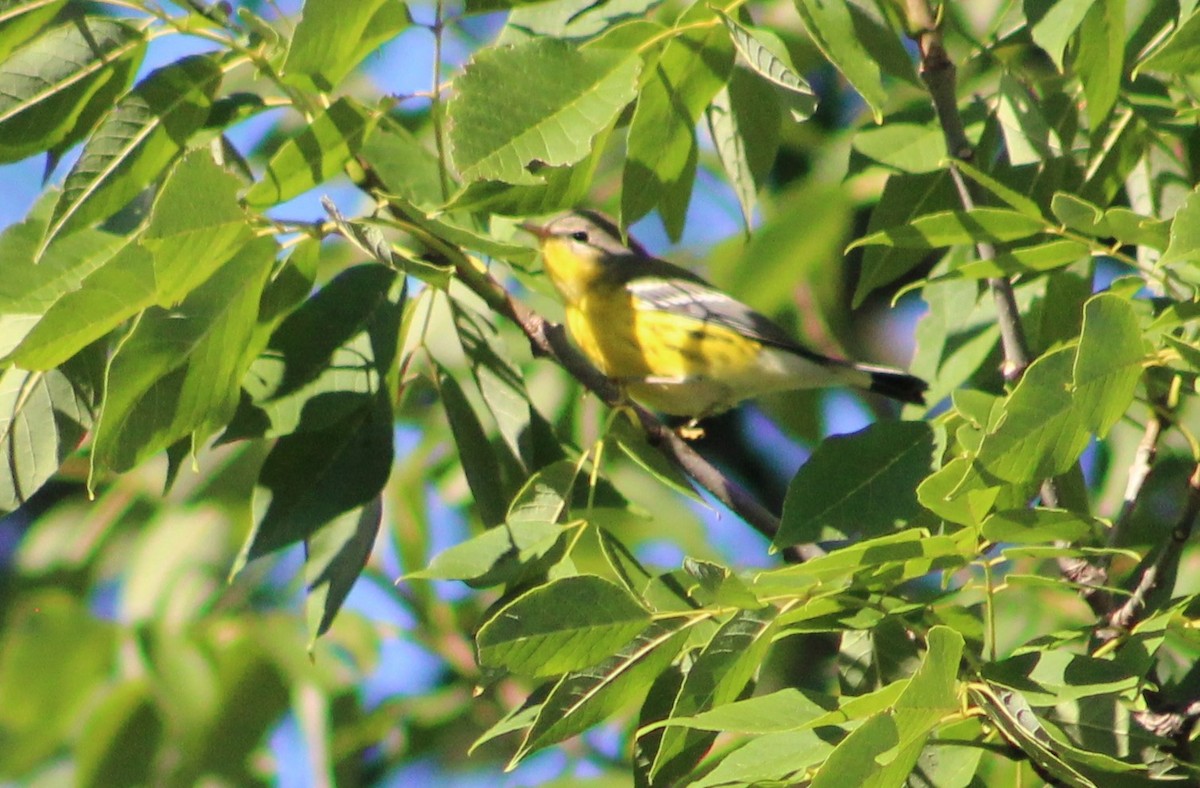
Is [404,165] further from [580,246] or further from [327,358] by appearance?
[580,246]

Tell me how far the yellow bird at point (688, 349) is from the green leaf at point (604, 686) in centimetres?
210

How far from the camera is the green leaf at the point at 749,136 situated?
2.18m

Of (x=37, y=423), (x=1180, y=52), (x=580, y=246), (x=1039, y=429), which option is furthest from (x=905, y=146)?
(x=580, y=246)

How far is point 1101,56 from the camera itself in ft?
6.22

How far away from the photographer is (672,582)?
176cm

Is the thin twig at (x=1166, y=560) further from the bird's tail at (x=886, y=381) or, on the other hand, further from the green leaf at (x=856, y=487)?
the bird's tail at (x=886, y=381)

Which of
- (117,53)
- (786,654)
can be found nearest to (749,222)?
(117,53)

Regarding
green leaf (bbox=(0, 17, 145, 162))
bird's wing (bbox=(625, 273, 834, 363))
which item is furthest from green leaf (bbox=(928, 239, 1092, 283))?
bird's wing (bbox=(625, 273, 834, 363))

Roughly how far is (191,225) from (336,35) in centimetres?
33

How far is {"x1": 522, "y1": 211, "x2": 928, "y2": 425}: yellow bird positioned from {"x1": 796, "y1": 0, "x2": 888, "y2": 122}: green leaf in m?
2.00

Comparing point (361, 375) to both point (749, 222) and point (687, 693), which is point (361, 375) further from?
point (687, 693)

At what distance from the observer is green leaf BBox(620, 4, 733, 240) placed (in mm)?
1929

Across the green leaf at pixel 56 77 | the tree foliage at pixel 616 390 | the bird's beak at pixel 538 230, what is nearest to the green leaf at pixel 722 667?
the tree foliage at pixel 616 390

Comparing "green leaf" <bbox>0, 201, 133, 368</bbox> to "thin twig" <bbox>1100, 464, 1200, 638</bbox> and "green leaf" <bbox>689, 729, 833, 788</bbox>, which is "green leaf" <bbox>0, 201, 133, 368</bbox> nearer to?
"green leaf" <bbox>689, 729, 833, 788</bbox>
